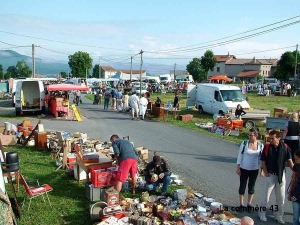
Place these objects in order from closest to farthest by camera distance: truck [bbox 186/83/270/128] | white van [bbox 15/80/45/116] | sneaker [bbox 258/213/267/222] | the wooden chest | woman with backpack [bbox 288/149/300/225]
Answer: woman with backpack [bbox 288/149/300/225] < sneaker [bbox 258/213/267/222] < the wooden chest < truck [bbox 186/83/270/128] < white van [bbox 15/80/45/116]

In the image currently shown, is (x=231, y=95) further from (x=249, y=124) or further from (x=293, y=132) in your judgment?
(x=293, y=132)

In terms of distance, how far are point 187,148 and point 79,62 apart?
71.7 metres

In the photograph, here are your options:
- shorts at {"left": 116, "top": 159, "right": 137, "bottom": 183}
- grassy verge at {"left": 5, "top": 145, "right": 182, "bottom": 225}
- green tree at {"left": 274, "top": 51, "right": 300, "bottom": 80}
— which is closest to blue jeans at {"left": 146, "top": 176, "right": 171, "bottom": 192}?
grassy verge at {"left": 5, "top": 145, "right": 182, "bottom": 225}

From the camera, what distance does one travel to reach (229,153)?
1177 centimetres

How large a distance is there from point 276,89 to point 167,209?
38971 mm

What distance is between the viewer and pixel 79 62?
8012 centimetres

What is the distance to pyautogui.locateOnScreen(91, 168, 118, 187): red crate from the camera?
705 centimetres

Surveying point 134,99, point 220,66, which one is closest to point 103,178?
point 134,99

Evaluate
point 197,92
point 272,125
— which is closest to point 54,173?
point 272,125

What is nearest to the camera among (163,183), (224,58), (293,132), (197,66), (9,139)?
(163,183)

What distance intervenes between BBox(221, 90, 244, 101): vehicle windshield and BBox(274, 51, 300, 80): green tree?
143 ft

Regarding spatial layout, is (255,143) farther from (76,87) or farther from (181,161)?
(76,87)

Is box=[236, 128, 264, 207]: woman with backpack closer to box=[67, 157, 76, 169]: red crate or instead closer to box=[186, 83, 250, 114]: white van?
box=[67, 157, 76, 169]: red crate

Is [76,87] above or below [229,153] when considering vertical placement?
above
